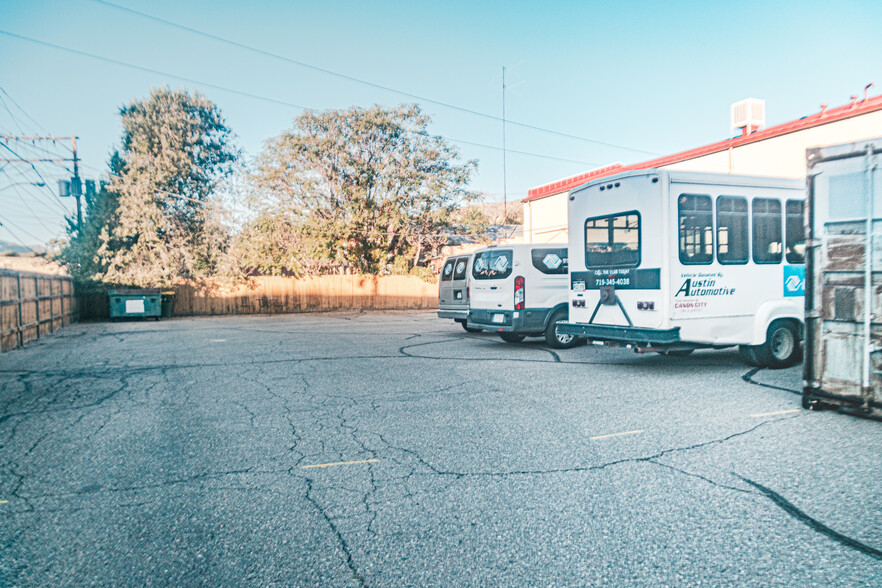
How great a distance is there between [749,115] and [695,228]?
13749 millimetres

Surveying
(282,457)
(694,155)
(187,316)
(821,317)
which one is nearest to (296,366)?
(282,457)

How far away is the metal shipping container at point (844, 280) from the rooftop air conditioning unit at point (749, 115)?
1499 centimetres

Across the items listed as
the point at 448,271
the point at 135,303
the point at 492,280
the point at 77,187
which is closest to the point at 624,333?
the point at 492,280

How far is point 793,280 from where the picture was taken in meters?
8.52

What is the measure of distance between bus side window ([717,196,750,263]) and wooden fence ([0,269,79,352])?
1401 centimetres

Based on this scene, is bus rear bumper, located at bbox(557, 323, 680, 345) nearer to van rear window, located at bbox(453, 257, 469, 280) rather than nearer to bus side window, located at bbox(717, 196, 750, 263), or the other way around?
bus side window, located at bbox(717, 196, 750, 263)

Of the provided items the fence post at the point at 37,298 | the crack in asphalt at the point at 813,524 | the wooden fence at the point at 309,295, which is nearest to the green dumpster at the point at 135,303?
the wooden fence at the point at 309,295

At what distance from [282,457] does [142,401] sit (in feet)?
11.0

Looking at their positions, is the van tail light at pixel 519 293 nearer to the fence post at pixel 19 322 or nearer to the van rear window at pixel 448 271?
the van rear window at pixel 448 271

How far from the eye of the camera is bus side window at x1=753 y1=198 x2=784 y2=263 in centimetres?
820

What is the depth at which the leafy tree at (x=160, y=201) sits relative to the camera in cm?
2730

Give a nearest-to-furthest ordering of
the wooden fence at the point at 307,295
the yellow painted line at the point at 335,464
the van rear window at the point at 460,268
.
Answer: the yellow painted line at the point at 335,464
the van rear window at the point at 460,268
the wooden fence at the point at 307,295

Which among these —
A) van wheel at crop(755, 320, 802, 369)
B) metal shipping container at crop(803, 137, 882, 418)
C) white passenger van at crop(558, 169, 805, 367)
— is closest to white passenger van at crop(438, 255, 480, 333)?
white passenger van at crop(558, 169, 805, 367)

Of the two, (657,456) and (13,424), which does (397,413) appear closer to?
(657,456)
